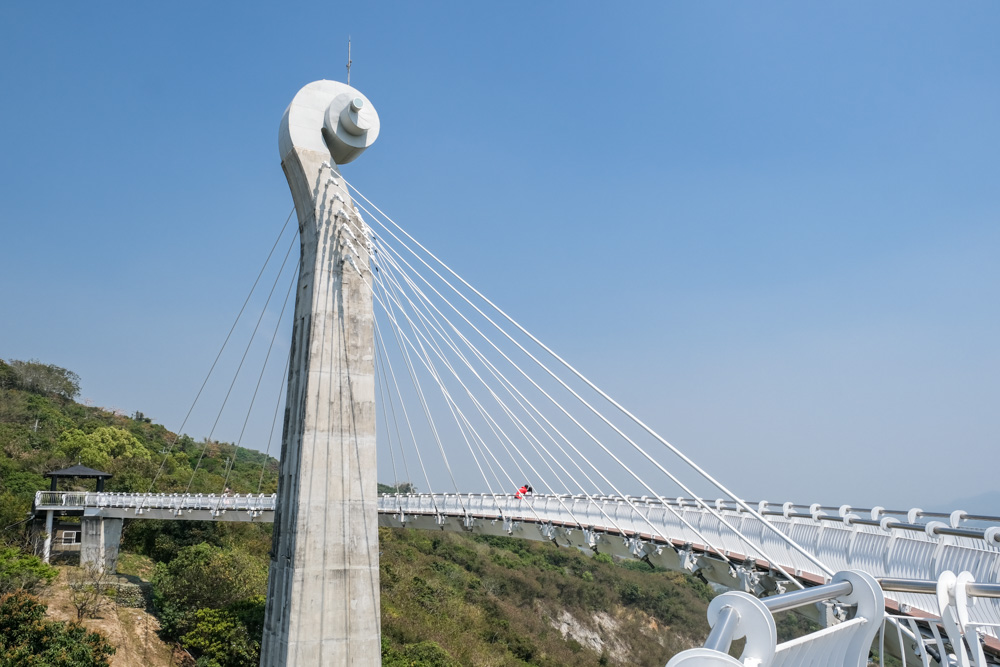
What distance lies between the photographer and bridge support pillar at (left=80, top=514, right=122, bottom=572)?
2836 centimetres

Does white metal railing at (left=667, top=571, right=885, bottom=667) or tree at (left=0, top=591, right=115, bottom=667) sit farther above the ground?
white metal railing at (left=667, top=571, right=885, bottom=667)

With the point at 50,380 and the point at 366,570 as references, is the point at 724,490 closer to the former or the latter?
the point at 366,570

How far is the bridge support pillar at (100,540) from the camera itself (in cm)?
2836

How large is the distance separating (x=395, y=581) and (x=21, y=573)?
46.7 feet

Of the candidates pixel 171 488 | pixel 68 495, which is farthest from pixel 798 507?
pixel 171 488

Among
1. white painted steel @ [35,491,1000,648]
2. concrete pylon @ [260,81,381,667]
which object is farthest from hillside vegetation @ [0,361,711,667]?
concrete pylon @ [260,81,381,667]

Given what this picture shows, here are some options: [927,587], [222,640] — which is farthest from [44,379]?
[927,587]

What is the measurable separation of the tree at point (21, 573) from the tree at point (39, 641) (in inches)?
106

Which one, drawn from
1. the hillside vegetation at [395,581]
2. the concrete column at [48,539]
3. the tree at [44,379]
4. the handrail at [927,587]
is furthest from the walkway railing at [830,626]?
the tree at [44,379]

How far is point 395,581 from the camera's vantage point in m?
31.2

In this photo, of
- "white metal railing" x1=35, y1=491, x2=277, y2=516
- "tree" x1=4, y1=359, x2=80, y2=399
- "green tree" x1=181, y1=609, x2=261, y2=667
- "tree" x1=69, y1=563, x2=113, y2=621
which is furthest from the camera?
"tree" x1=4, y1=359, x2=80, y2=399

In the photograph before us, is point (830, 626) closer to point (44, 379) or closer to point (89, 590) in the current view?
point (89, 590)

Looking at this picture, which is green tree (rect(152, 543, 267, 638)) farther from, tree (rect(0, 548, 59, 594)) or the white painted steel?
tree (rect(0, 548, 59, 594))

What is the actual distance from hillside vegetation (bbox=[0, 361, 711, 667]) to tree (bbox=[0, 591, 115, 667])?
1.72 feet
